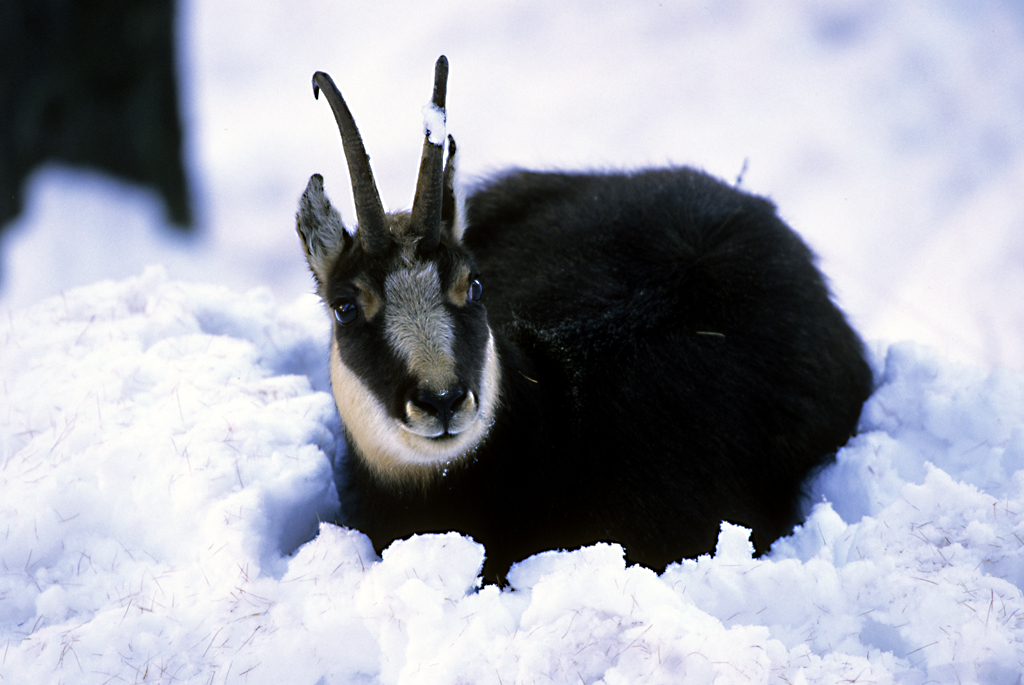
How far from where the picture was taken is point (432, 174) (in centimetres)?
294

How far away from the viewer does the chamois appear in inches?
116

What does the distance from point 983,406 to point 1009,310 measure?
11.4ft

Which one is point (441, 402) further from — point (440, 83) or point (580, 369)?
point (440, 83)

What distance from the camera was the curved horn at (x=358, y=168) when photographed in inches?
112

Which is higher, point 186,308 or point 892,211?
point 892,211

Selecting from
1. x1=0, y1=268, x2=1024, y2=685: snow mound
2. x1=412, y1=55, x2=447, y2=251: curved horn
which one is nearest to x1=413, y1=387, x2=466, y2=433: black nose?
x1=0, y1=268, x2=1024, y2=685: snow mound

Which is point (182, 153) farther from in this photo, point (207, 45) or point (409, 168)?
point (207, 45)

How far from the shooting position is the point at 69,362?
385 centimetres

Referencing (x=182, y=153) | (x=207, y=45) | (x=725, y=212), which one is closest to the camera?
(x=725, y=212)

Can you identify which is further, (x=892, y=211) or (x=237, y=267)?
(x=237, y=267)

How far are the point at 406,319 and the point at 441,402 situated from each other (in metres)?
0.39

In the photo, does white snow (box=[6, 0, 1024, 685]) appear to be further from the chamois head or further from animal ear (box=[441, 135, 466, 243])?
animal ear (box=[441, 135, 466, 243])

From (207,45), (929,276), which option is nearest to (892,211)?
(929,276)

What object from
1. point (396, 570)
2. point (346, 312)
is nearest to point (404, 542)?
point (396, 570)
